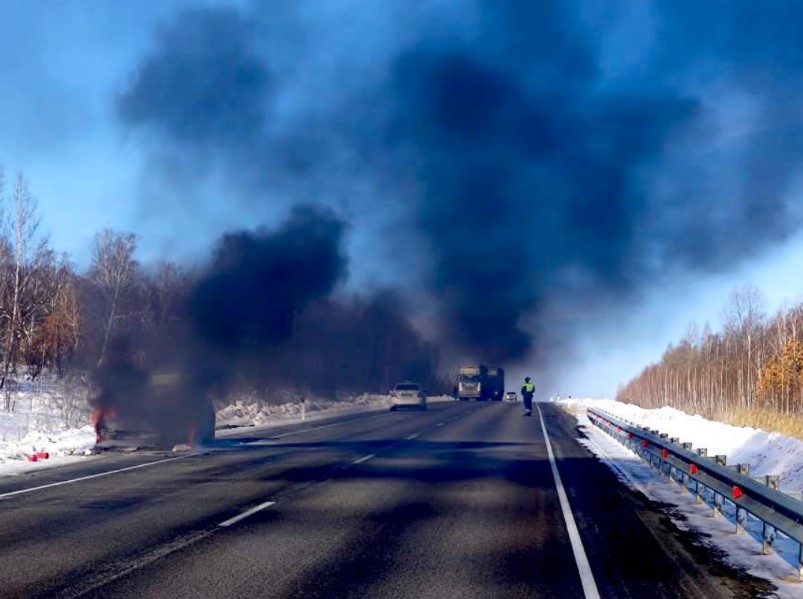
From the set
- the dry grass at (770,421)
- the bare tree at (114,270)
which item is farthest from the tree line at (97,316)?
the dry grass at (770,421)

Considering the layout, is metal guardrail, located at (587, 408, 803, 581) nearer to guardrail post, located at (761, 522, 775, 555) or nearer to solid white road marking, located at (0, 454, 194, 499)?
guardrail post, located at (761, 522, 775, 555)

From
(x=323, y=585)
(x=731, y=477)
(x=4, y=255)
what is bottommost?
(x=323, y=585)

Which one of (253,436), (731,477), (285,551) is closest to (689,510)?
(731,477)

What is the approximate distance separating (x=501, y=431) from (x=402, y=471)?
1410 centimetres

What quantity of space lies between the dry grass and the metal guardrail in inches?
252

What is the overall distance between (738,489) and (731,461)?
26.9ft

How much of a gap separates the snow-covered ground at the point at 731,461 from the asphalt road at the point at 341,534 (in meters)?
0.34

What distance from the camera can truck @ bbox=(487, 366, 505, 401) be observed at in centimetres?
7788

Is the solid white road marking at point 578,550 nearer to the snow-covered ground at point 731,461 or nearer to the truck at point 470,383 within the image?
the snow-covered ground at point 731,461

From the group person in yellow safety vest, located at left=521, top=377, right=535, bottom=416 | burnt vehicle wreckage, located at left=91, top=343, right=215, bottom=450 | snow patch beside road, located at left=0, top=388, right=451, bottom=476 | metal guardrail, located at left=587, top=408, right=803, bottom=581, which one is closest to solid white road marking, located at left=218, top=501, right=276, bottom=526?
metal guardrail, located at left=587, top=408, right=803, bottom=581

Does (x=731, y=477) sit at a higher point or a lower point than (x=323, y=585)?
higher

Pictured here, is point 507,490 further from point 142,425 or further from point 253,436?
point 253,436

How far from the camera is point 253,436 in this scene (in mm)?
27281

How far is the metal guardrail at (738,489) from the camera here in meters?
7.42
